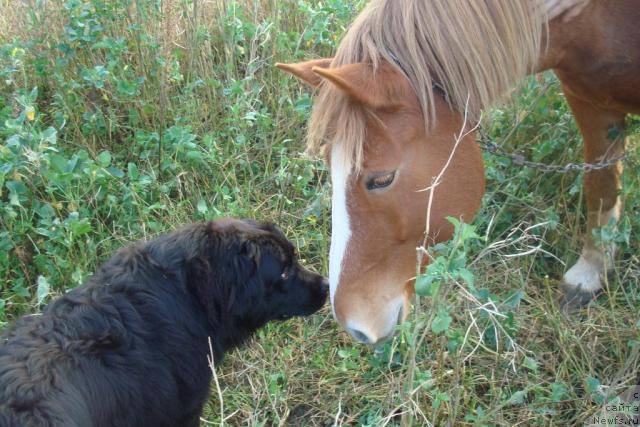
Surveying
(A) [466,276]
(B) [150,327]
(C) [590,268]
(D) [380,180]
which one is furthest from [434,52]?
(C) [590,268]

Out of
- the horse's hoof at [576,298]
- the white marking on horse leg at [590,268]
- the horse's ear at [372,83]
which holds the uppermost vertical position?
the horse's ear at [372,83]

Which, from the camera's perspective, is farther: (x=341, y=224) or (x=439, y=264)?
(x=341, y=224)

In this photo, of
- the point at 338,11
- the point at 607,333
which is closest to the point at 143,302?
the point at 607,333

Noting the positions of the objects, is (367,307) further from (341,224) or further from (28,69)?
(28,69)

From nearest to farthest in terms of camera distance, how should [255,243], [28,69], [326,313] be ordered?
[255,243] < [326,313] < [28,69]

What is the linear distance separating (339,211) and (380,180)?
17cm

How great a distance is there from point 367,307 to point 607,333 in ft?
4.05

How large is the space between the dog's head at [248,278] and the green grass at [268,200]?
341 millimetres

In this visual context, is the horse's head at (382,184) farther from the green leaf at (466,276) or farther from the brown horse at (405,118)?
the green leaf at (466,276)

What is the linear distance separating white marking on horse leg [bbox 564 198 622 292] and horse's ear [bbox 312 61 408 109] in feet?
5.06

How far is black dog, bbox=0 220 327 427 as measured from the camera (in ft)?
6.26

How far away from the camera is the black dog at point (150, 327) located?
191cm

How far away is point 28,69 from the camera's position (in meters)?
4.00

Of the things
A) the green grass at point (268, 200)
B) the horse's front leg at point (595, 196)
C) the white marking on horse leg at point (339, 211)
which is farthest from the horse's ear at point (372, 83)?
the horse's front leg at point (595, 196)
